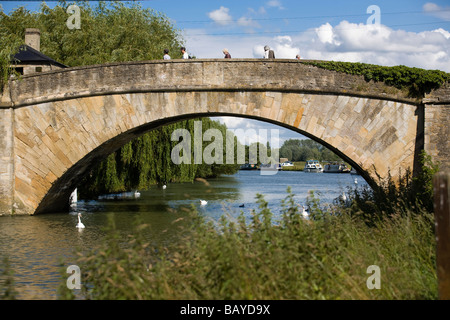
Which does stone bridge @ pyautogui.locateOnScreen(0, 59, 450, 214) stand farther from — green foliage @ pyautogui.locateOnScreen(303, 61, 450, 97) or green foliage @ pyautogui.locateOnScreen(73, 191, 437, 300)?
green foliage @ pyautogui.locateOnScreen(73, 191, 437, 300)

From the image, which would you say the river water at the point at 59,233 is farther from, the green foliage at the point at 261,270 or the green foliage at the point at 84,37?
the green foliage at the point at 84,37

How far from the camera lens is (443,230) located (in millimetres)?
4449

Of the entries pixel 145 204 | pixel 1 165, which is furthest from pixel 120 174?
pixel 1 165

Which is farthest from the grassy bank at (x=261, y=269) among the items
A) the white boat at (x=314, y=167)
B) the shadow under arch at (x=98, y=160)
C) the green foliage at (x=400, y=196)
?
the white boat at (x=314, y=167)

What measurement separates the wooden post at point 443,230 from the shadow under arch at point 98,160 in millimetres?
8045

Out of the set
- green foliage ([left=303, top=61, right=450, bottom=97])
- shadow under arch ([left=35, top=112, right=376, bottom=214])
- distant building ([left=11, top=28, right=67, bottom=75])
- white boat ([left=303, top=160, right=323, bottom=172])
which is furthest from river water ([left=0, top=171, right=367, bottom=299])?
white boat ([left=303, top=160, right=323, bottom=172])

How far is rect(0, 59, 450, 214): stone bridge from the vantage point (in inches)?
484

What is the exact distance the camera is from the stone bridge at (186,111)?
484 inches

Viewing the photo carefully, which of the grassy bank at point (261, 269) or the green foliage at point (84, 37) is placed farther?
the green foliage at point (84, 37)

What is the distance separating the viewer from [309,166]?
6725 cm

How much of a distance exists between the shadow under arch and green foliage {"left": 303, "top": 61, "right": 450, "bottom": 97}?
63.9 inches

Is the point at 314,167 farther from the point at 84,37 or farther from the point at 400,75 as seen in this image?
the point at 400,75
